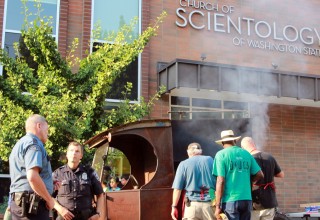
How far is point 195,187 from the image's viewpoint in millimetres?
5234

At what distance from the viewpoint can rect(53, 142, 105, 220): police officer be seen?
4320mm

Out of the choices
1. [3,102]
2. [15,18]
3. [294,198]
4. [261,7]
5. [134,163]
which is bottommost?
[294,198]

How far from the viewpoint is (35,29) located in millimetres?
7312

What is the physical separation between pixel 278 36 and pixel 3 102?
23.8ft

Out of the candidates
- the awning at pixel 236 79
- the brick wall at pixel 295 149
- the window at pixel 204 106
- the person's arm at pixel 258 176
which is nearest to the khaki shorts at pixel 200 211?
the person's arm at pixel 258 176

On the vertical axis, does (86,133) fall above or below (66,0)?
below

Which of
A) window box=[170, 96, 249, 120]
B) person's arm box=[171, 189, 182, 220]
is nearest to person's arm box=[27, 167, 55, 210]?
person's arm box=[171, 189, 182, 220]

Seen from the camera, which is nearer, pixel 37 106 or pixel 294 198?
pixel 37 106

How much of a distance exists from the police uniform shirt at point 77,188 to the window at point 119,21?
5556 millimetres

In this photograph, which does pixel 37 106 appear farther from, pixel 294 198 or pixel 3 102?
pixel 294 198

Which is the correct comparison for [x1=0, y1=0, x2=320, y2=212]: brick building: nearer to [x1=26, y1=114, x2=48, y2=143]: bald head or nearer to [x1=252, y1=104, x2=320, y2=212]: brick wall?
[x1=252, y1=104, x2=320, y2=212]: brick wall

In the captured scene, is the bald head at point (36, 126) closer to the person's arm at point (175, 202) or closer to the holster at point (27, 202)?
the holster at point (27, 202)

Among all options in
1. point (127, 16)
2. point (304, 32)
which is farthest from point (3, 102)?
point (304, 32)

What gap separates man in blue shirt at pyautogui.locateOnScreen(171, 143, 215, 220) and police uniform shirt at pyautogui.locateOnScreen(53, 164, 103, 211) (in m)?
1.10
